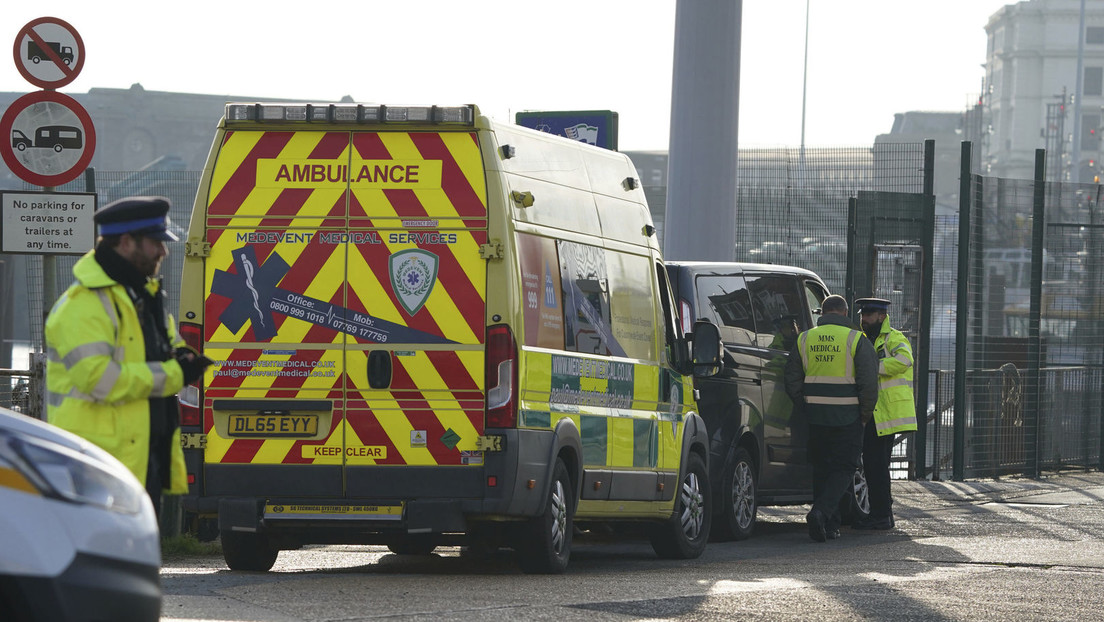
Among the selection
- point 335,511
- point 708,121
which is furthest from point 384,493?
point 708,121

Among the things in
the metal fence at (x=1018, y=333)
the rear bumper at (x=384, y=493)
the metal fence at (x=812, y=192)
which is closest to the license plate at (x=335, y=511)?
the rear bumper at (x=384, y=493)

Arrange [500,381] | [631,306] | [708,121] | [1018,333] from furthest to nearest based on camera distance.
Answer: [1018,333]
[708,121]
[631,306]
[500,381]

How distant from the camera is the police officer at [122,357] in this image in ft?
18.9

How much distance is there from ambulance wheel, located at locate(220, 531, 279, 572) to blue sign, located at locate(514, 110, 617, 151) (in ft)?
19.5

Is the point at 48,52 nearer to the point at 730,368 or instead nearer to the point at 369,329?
the point at 369,329

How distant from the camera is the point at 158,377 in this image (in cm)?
583

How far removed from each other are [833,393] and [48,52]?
5.82 meters

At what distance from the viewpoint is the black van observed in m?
11.8

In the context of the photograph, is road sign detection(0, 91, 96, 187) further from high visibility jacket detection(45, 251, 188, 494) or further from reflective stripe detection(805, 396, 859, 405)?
reflective stripe detection(805, 396, 859, 405)

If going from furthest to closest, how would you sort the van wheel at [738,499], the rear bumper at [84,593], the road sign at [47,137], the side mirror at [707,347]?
the van wheel at [738,499]
the side mirror at [707,347]
the road sign at [47,137]
the rear bumper at [84,593]

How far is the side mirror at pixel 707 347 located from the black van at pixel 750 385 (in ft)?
2.65

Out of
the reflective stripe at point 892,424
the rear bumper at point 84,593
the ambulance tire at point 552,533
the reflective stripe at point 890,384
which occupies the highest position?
the reflective stripe at point 890,384

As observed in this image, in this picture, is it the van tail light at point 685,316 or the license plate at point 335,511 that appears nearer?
the license plate at point 335,511

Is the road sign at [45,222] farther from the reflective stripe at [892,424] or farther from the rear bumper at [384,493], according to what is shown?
the reflective stripe at [892,424]
